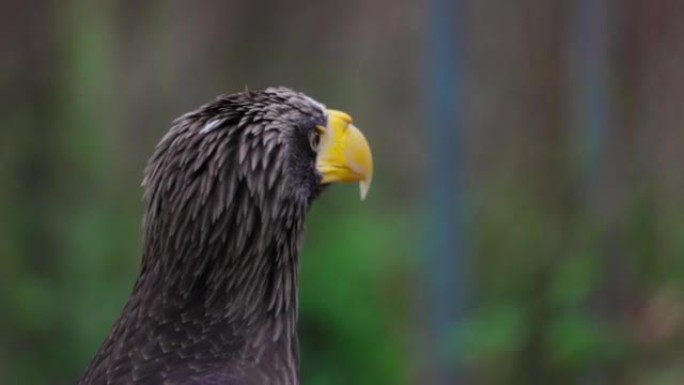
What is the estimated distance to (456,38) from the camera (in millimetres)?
6047

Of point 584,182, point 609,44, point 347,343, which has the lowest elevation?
point 347,343

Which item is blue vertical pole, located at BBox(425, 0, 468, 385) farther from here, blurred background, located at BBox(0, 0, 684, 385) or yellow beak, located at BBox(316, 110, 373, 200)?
yellow beak, located at BBox(316, 110, 373, 200)

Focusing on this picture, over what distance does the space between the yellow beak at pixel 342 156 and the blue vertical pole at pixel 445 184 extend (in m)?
2.05

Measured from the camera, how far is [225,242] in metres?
3.79

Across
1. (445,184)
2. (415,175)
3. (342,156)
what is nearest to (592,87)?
(445,184)

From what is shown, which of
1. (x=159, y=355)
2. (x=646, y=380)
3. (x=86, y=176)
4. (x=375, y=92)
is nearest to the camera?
(x=159, y=355)

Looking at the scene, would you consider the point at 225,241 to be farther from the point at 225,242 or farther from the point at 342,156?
the point at 342,156

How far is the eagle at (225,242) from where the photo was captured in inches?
145

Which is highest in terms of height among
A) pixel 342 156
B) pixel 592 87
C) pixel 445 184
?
pixel 342 156

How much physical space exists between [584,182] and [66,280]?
2.62 meters

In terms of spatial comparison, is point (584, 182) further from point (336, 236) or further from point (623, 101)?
point (336, 236)

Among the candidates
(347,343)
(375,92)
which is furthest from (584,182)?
(375,92)

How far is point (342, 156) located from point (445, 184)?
2131mm

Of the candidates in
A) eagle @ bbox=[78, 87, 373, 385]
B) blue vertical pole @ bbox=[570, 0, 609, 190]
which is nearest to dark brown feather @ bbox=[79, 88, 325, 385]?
eagle @ bbox=[78, 87, 373, 385]
